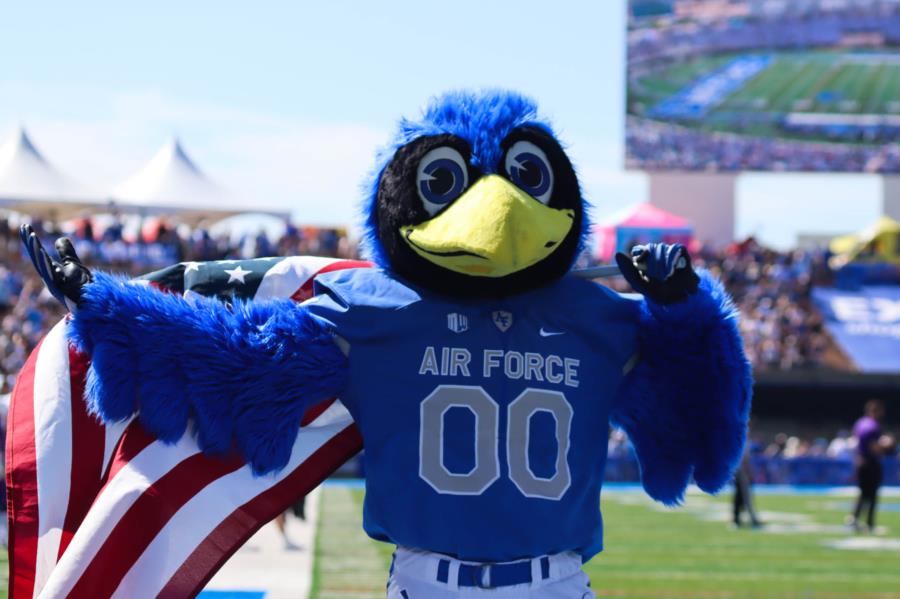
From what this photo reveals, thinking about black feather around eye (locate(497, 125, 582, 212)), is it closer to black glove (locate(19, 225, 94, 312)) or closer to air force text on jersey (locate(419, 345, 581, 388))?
air force text on jersey (locate(419, 345, 581, 388))

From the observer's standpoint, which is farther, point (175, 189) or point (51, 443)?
point (175, 189)

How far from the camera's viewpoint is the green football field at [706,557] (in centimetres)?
829

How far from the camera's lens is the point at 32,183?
2270 centimetres

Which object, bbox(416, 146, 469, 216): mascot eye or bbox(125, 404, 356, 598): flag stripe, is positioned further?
bbox(125, 404, 356, 598): flag stripe

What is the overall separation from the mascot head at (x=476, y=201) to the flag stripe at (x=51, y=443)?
0.80 metres

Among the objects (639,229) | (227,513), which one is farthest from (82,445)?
(639,229)

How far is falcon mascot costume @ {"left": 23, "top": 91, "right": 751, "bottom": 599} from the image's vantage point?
3.01 metres

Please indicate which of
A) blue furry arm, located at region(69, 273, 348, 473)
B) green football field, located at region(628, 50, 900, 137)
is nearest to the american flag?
blue furry arm, located at region(69, 273, 348, 473)

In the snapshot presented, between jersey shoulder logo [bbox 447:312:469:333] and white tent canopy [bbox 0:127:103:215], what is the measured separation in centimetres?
2010

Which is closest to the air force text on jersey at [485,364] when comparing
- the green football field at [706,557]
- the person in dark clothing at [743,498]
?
the green football field at [706,557]

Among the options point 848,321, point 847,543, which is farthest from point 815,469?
point 847,543

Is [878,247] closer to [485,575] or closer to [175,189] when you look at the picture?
[175,189]

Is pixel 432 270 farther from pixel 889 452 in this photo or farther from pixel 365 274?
pixel 889 452

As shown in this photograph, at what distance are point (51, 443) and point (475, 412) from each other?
40.8 inches
